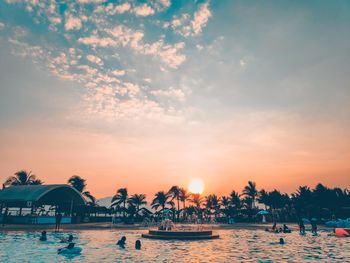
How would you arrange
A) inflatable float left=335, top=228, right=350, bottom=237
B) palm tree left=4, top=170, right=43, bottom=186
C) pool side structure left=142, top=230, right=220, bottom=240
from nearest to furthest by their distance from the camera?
pool side structure left=142, top=230, right=220, bottom=240
inflatable float left=335, top=228, right=350, bottom=237
palm tree left=4, top=170, right=43, bottom=186

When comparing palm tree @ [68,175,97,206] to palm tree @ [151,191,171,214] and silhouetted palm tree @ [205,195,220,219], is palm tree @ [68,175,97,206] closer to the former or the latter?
palm tree @ [151,191,171,214]

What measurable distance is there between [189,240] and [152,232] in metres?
4.23

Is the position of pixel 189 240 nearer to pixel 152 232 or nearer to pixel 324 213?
pixel 152 232

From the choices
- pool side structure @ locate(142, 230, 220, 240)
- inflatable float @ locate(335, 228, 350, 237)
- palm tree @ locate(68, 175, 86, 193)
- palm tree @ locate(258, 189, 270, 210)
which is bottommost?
inflatable float @ locate(335, 228, 350, 237)

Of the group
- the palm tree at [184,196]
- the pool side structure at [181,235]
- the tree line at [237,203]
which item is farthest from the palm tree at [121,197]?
the pool side structure at [181,235]

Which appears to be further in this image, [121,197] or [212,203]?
[212,203]

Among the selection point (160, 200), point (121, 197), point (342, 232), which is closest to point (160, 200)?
point (160, 200)

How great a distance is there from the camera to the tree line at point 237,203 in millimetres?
71312

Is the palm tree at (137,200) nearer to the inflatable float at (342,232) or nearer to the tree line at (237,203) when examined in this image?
the tree line at (237,203)

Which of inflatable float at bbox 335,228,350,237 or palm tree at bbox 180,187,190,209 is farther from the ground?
palm tree at bbox 180,187,190,209

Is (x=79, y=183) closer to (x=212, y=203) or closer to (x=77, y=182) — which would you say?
(x=77, y=182)

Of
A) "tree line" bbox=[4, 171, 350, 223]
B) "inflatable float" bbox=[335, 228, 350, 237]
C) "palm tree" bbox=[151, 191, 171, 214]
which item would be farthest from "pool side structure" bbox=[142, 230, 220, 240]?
"palm tree" bbox=[151, 191, 171, 214]

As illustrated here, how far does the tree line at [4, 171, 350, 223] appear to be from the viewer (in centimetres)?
7131

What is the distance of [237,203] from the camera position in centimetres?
8600
